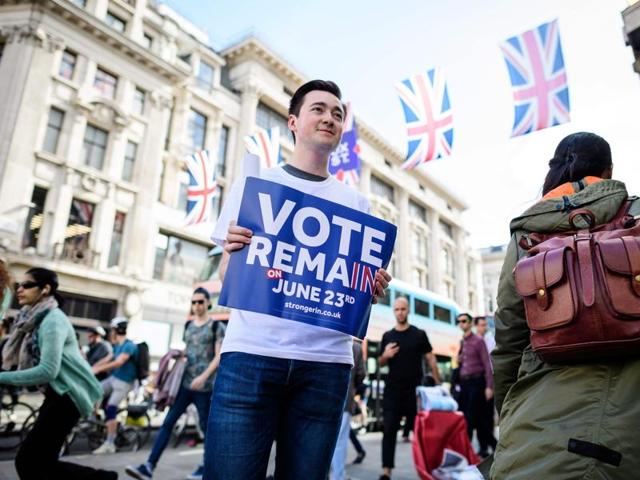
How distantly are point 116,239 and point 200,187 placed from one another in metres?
8.25

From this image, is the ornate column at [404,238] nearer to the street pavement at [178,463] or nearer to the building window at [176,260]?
the building window at [176,260]

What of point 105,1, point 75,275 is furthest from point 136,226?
point 105,1

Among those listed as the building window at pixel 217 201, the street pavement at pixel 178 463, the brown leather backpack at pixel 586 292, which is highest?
the building window at pixel 217 201

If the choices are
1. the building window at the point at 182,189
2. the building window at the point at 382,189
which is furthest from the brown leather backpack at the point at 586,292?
the building window at the point at 382,189

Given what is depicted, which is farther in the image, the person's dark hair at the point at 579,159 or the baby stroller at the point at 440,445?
the baby stroller at the point at 440,445

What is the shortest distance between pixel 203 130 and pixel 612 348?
81.4 ft

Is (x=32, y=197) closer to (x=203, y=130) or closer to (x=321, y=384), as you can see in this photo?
(x=203, y=130)

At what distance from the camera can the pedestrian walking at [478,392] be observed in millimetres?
6680

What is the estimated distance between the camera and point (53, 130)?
60.6ft

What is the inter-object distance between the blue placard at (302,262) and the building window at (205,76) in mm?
24984

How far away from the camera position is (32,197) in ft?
57.9

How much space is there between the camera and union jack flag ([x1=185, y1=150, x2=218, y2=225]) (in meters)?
13.3

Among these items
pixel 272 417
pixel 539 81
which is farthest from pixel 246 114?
pixel 272 417

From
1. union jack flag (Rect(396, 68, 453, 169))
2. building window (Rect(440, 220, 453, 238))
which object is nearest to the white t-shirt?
union jack flag (Rect(396, 68, 453, 169))
